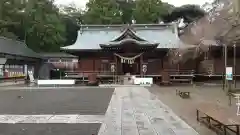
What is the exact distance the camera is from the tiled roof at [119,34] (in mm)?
36719

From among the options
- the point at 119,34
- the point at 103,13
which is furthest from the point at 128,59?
the point at 103,13

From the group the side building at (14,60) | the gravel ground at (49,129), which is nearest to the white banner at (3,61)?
the side building at (14,60)

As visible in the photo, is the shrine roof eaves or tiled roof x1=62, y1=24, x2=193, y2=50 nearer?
the shrine roof eaves

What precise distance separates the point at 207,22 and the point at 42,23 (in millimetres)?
50598

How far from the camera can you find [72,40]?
218 ft

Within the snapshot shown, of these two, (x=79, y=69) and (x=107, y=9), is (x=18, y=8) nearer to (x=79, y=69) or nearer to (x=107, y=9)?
(x=107, y=9)

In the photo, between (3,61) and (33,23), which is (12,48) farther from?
(33,23)

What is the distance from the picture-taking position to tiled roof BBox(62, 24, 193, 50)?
3672 cm

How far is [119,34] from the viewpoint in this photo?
125 feet

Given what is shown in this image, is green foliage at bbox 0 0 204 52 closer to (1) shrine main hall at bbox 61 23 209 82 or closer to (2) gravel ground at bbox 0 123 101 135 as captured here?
(1) shrine main hall at bbox 61 23 209 82

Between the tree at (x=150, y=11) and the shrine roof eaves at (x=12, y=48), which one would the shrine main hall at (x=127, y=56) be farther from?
the tree at (x=150, y=11)

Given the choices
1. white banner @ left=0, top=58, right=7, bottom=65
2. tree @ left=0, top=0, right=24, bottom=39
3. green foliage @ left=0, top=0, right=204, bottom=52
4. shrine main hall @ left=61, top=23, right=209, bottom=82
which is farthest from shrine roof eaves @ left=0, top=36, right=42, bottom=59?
green foliage @ left=0, top=0, right=204, bottom=52

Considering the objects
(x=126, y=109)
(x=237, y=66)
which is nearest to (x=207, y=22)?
(x=126, y=109)

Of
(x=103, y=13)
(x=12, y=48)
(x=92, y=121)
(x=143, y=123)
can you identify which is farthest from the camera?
(x=103, y=13)
